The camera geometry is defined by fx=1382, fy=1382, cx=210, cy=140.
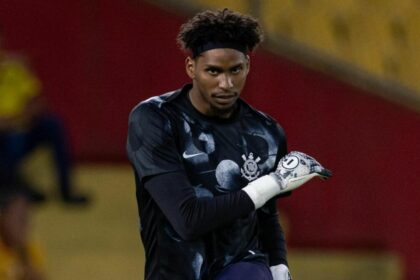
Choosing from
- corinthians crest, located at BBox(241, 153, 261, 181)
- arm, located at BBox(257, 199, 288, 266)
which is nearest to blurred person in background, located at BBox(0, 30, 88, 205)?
arm, located at BBox(257, 199, 288, 266)

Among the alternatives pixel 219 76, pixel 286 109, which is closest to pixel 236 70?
pixel 219 76

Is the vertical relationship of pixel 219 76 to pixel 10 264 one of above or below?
above

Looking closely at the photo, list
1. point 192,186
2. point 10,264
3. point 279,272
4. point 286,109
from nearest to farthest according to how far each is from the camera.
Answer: point 192,186 → point 279,272 → point 10,264 → point 286,109

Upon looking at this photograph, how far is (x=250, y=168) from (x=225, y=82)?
27 cm

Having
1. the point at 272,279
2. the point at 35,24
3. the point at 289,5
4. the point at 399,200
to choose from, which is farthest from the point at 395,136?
the point at 272,279

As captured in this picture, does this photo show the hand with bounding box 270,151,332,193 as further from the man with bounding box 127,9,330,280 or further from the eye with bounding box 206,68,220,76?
the eye with bounding box 206,68,220,76

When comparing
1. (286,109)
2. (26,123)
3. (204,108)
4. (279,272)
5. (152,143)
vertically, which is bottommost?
(279,272)

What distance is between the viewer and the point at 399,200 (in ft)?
26.8

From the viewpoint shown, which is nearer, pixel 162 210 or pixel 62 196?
pixel 162 210

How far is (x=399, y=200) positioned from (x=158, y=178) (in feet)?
14.6

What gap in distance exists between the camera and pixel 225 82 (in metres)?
3.91

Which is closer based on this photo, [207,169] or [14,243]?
[207,169]

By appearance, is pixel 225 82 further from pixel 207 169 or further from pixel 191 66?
pixel 207 169

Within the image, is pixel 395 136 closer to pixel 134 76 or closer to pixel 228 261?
pixel 134 76
